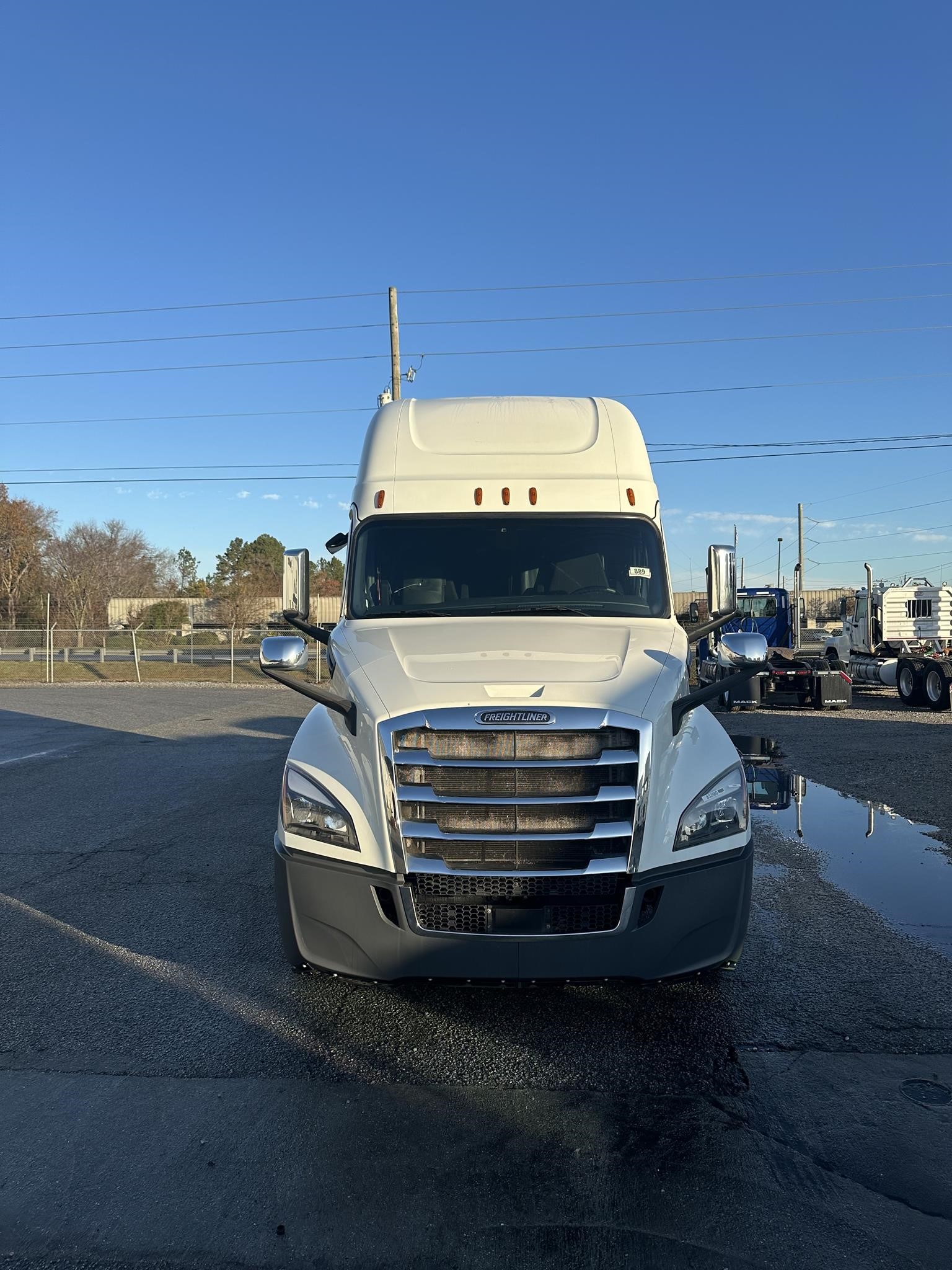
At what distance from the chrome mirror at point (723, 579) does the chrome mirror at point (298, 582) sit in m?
2.60

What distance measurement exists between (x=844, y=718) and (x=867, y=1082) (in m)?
16.0

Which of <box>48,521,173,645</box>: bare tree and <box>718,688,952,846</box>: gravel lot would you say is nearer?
<box>718,688,952,846</box>: gravel lot

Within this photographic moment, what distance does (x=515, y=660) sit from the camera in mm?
4457

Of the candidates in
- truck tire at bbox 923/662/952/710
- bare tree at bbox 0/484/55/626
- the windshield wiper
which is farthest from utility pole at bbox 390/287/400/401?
bare tree at bbox 0/484/55/626

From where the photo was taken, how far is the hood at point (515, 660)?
4145mm

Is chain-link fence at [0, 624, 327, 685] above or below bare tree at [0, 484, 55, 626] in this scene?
below

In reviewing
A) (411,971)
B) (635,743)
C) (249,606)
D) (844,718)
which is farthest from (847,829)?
(249,606)

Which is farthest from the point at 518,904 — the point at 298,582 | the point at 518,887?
the point at 298,582

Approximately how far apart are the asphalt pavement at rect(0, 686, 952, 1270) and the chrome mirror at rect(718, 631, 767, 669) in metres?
1.59

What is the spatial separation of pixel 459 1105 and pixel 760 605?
87.8 feet

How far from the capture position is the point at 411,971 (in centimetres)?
388

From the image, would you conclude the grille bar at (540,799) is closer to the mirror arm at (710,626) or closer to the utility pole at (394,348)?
the mirror arm at (710,626)

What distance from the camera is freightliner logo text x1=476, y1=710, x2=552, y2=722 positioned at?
13.0 feet

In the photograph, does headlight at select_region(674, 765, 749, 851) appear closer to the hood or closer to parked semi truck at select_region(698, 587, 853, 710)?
the hood
